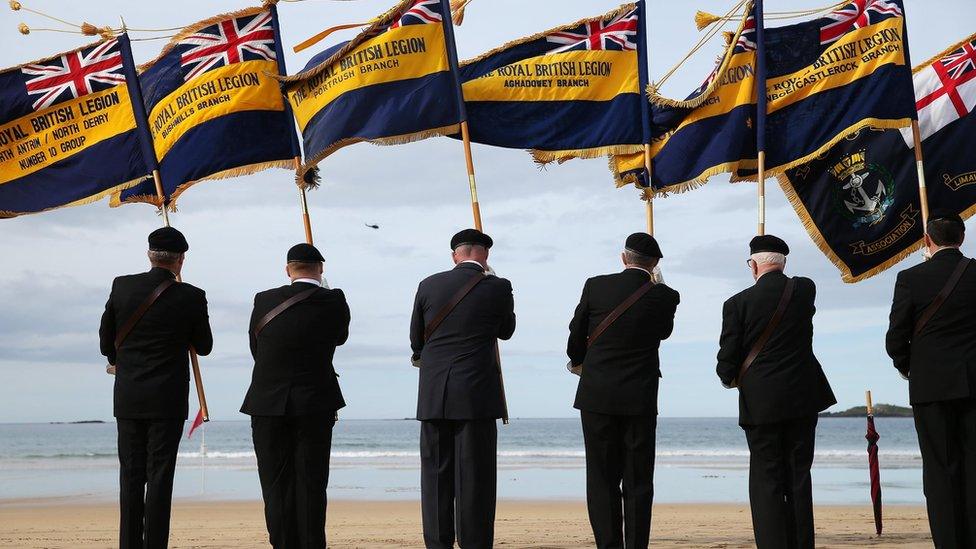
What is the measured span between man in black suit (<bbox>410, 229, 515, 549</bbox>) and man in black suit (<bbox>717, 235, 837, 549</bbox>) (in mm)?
1380

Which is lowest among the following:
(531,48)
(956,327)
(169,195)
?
(956,327)

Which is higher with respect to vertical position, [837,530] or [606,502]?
[606,502]

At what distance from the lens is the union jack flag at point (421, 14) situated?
8406 mm

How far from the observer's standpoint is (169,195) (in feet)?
27.9

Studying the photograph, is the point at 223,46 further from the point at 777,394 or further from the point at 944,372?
the point at 944,372

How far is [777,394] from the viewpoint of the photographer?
18.9 feet

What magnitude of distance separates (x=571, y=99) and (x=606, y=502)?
4.03 metres

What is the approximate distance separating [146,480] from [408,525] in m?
4.89

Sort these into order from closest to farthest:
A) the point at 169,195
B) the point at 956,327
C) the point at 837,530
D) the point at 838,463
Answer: the point at 956,327, the point at 169,195, the point at 837,530, the point at 838,463

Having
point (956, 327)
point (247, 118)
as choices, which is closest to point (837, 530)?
point (956, 327)

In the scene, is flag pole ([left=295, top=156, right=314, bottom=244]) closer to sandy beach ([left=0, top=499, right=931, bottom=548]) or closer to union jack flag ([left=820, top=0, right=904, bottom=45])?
sandy beach ([left=0, top=499, right=931, bottom=548])

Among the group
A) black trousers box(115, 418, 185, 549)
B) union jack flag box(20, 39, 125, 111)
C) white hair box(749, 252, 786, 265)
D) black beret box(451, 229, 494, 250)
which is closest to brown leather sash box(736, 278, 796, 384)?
white hair box(749, 252, 786, 265)

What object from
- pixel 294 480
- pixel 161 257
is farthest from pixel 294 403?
pixel 161 257

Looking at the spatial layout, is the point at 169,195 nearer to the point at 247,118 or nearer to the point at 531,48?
the point at 247,118
